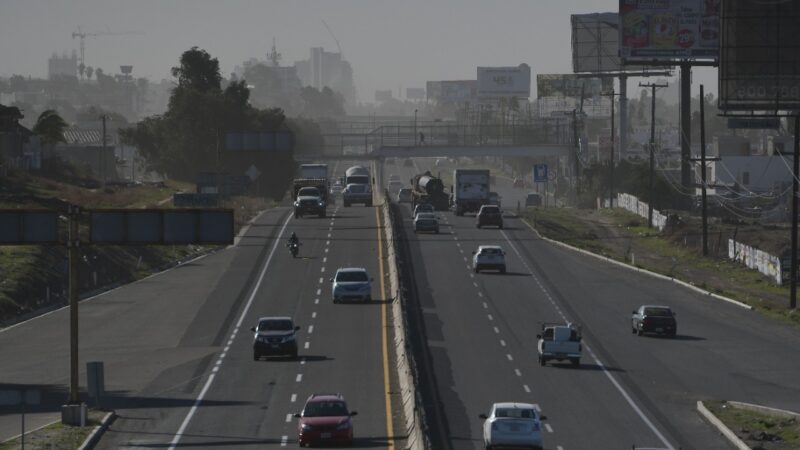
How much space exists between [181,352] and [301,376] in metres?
8.69

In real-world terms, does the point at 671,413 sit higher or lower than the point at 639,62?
lower

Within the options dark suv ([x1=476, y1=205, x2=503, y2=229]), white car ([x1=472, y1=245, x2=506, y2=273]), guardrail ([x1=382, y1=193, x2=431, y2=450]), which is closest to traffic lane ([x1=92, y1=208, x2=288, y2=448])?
guardrail ([x1=382, y1=193, x2=431, y2=450])

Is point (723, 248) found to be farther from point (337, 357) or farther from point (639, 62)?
point (337, 357)

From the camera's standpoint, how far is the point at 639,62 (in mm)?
131625

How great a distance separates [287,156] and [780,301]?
10753 cm

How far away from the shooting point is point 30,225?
48.3 meters

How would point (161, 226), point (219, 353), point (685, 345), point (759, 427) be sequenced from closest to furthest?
point (759, 427), point (161, 226), point (219, 353), point (685, 345)

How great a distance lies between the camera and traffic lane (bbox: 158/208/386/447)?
42.2 meters

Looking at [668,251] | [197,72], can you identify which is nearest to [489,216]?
[668,251]

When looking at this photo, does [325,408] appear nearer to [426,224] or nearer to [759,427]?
[759,427]

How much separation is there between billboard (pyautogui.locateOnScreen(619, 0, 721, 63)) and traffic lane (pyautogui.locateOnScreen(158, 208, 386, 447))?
183 ft

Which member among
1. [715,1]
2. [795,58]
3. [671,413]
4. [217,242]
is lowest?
[671,413]

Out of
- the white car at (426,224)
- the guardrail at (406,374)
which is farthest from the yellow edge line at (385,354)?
the white car at (426,224)

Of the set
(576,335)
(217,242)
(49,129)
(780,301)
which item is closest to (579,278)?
(780,301)
